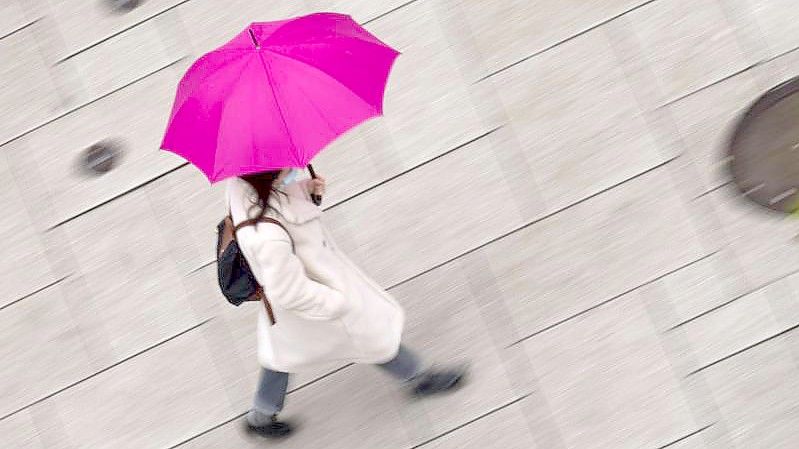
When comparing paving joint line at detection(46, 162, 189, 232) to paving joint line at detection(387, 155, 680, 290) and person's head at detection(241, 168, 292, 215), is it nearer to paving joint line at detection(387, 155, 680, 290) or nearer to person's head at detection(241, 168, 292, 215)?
paving joint line at detection(387, 155, 680, 290)

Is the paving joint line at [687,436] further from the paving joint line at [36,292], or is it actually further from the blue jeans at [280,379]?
the paving joint line at [36,292]

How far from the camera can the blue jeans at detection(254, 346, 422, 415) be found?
439 cm

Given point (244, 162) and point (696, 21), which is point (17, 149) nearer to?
point (244, 162)

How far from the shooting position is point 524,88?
16.2 feet

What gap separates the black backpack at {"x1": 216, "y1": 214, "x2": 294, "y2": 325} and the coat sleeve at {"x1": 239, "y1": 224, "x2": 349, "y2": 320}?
0.08 metres

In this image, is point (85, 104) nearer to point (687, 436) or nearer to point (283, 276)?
point (283, 276)

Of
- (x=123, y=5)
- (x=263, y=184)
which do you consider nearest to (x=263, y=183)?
(x=263, y=184)

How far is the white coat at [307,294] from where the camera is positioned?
3.48m

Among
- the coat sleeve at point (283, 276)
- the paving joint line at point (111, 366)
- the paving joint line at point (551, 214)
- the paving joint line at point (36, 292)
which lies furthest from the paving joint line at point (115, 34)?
the coat sleeve at point (283, 276)

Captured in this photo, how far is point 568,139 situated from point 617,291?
0.76 metres

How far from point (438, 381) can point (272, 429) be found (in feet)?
2.60

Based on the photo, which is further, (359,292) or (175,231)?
(175,231)

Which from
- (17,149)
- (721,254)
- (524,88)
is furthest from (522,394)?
(17,149)

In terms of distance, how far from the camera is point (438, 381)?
15.4ft
